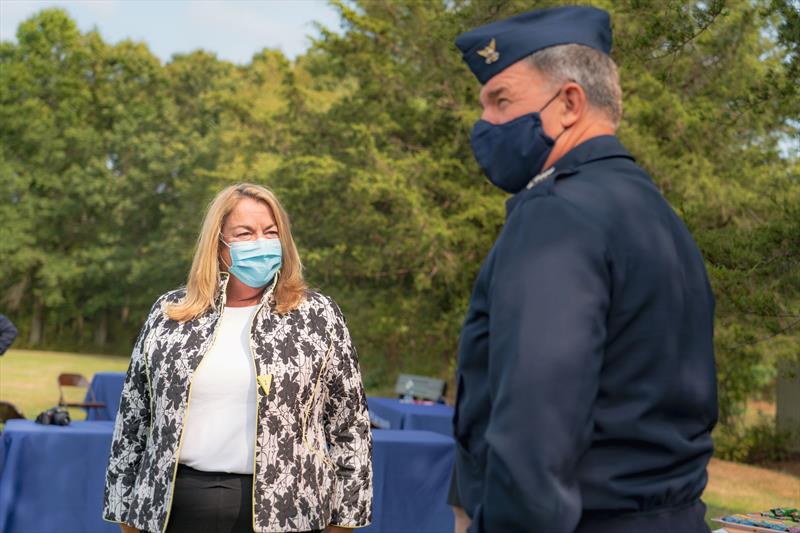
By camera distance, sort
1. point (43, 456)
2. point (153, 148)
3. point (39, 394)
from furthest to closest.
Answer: point (153, 148) < point (39, 394) < point (43, 456)

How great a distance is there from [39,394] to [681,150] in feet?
50.3

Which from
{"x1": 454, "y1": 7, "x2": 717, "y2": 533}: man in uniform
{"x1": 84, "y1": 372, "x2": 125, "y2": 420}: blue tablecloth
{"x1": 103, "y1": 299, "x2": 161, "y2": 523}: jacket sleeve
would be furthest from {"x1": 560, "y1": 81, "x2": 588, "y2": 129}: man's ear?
{"x1": 84, "y1": 372, "x2": 125, "y2": 420}: blue tablecloth

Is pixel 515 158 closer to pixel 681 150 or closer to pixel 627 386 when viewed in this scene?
pixel 627 386

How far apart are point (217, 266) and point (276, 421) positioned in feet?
2.11

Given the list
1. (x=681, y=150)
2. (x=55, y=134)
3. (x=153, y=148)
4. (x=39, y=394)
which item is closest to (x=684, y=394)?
(x=681, y=150)

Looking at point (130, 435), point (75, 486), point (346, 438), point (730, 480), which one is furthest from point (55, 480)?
point (730, 480)

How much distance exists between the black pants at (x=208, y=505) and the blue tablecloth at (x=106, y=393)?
10.0 metres

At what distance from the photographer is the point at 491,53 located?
171cm

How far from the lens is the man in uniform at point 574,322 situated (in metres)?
1.44

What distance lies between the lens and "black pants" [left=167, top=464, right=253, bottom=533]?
3.00m

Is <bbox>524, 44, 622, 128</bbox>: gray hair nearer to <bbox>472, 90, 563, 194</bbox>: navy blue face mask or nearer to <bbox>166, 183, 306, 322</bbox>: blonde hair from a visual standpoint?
<bbox>472, 90, 563, 194</bbox>: navy blue face mask

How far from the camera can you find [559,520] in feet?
4.73

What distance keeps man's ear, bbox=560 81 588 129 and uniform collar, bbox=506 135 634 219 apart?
5cm

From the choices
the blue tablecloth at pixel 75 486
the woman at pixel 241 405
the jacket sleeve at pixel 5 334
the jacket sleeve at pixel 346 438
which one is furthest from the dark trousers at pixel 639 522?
the jacket sleeve at pixel 5 334
